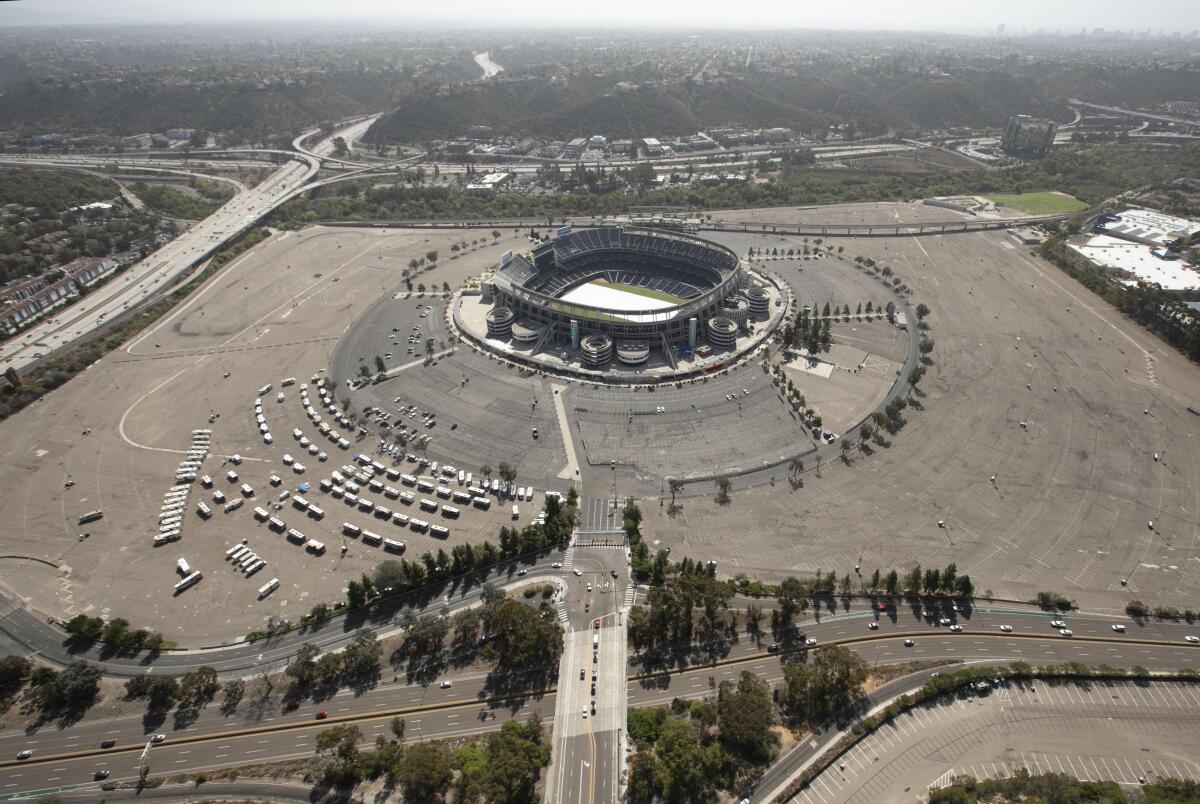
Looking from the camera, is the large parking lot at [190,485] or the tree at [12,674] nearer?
the tree at [12,674]

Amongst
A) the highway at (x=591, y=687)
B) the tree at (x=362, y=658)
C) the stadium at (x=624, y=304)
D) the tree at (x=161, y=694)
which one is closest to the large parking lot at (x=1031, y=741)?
the highway at (x=591, y=687)

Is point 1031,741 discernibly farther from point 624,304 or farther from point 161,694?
point 624,304

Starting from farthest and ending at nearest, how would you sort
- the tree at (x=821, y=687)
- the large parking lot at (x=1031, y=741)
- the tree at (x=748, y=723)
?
the tree at (x=821, y=687) → the tree at (x=748, y=723) → the large parking lot at (x=1031, y=741)

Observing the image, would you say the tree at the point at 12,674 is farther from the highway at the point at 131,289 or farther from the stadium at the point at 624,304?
the stadium at the point at 624,304

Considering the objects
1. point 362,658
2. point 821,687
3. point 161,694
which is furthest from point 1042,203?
point 161,694

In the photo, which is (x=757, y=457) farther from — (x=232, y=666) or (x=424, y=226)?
(x=424, y=226)

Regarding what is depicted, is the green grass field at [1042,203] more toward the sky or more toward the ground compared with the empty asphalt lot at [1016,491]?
more toward the sky

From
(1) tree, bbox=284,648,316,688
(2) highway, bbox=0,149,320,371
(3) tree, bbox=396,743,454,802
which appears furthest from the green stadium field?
(2) highway, bbox=0,149,320,371

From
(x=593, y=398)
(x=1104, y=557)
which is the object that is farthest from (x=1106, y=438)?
(x=593, y=398)
